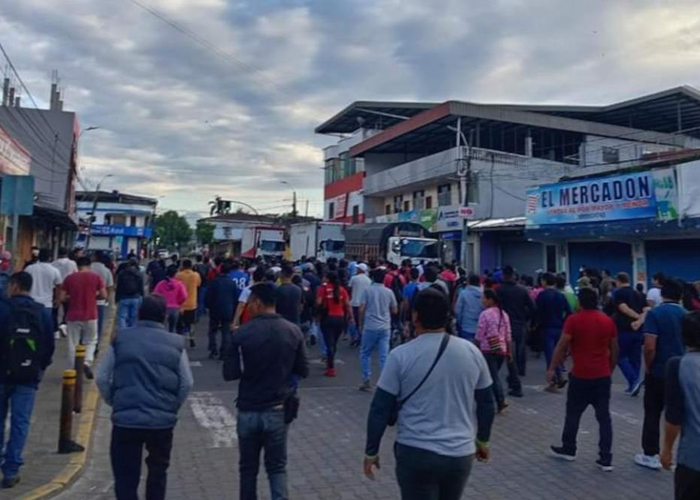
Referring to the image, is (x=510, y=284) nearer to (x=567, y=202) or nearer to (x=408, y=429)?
(x=408, y=429)

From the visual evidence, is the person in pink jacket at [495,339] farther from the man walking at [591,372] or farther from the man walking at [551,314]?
the man walking at [551,314]

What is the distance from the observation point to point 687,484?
365 cm

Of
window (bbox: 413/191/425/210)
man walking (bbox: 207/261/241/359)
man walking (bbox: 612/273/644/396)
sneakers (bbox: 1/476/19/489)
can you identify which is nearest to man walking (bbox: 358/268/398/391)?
man walking (bbox: 207/261/241/359)

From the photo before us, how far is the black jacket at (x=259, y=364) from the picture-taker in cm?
450

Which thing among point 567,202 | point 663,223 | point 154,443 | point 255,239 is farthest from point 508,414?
point 255,239

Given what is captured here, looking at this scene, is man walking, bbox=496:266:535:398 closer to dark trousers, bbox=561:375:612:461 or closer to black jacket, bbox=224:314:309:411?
dark trousers, bbox=561:375:612:461

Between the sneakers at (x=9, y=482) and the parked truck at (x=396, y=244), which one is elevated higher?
the parked truck at (x=396, y=244)

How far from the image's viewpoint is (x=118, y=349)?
441 cm

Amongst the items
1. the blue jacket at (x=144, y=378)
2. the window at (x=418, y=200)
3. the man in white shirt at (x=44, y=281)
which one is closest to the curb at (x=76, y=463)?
the blue jacket at (x=144, y=378)

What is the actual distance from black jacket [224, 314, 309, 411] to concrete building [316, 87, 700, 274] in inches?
1052

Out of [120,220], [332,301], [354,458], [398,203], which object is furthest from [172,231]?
[354,458]

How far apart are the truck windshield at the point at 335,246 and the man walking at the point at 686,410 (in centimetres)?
3533

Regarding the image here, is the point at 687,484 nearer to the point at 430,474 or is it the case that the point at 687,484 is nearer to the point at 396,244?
the point at 430,474

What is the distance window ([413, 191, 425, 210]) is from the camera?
142ft
